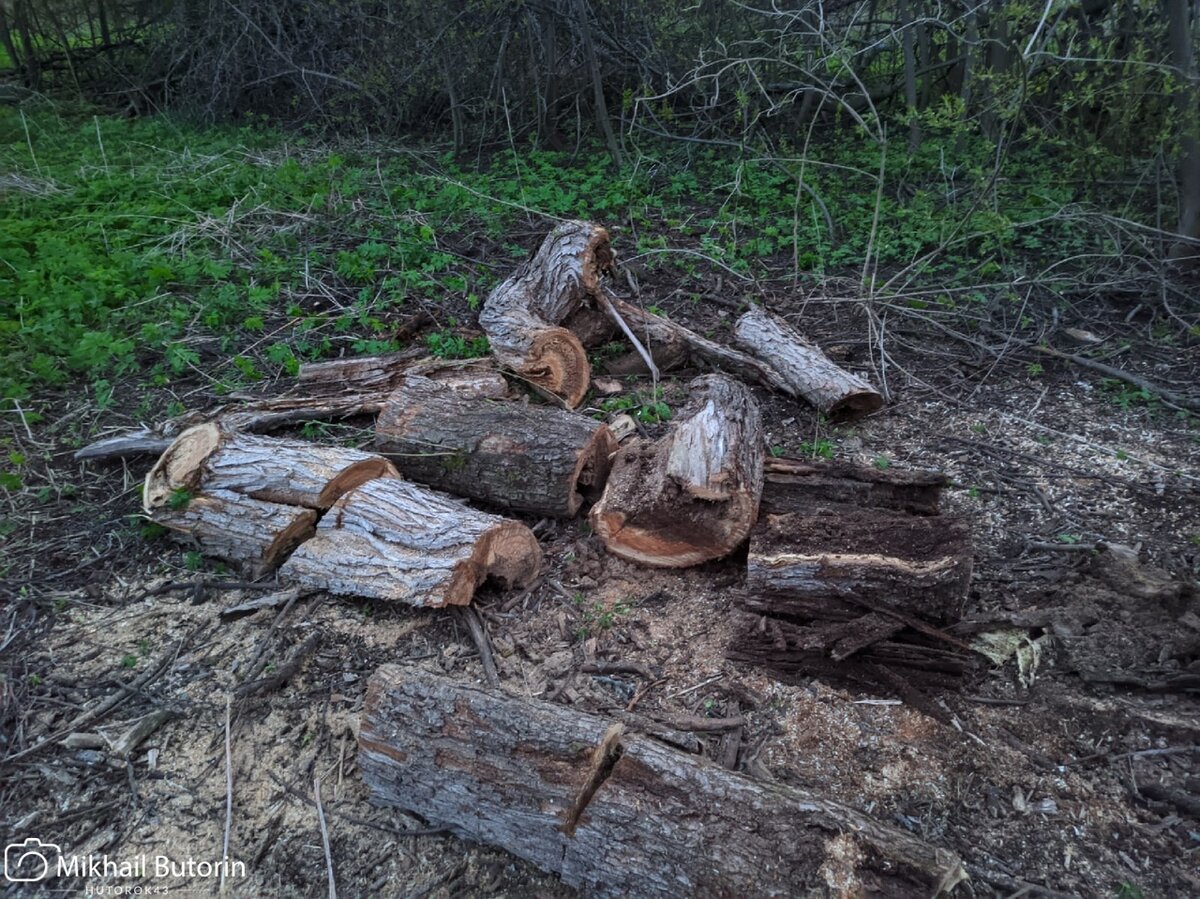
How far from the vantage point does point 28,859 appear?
2.38 metres

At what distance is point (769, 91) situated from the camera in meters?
8.15

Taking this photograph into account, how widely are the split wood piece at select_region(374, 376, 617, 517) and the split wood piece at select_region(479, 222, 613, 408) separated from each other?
0.56 metres

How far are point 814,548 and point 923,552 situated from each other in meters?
0.38

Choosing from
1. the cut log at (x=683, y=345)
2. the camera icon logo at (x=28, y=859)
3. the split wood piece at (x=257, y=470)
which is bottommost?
the camera icon logo at (x=28, y=859)

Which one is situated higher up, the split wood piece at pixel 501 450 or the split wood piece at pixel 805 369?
the split wood piece at pixel 501 450

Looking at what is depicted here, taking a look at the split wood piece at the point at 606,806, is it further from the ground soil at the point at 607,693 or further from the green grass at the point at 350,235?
the green grass at the point at 350,235

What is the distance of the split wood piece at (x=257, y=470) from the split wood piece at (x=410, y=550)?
0.55 ft

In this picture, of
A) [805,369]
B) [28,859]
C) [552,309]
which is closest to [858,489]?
[805,369]

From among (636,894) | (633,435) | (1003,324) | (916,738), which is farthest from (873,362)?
(636,894)

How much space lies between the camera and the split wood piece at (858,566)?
279cm

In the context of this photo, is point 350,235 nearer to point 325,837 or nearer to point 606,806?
point 325,837

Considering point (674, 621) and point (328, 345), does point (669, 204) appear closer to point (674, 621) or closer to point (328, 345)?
point (328, 345)

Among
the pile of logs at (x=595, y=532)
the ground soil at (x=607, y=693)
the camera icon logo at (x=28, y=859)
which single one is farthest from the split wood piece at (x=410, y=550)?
the camera icon logo at (x=28, y=859)

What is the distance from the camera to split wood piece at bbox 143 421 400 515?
11.4 feet
